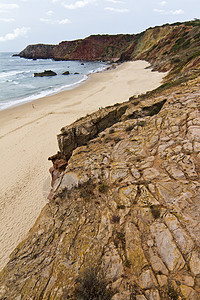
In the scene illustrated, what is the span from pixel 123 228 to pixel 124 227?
5 cm

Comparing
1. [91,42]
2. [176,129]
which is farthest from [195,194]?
[91,42]

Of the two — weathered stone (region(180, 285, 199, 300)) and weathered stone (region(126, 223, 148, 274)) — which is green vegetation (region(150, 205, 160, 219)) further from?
weathered stone (region(180, 285, 199, 300))

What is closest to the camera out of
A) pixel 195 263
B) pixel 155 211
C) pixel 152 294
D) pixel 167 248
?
pixel 152 294

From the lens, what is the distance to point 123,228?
490 cm

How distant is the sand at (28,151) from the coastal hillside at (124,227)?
4966 mm

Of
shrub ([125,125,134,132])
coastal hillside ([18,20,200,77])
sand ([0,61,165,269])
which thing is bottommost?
sand ([0,61,165,269])

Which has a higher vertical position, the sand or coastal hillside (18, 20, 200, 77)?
coastal hillside (18, 20, 200, 77)

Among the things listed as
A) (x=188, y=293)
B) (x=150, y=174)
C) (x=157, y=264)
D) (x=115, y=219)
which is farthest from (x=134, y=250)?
(x=150, y=174)

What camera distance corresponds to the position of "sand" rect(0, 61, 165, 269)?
9.80m

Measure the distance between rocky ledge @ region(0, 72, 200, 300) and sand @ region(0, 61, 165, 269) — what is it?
16.4 ft

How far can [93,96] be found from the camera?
30469mm

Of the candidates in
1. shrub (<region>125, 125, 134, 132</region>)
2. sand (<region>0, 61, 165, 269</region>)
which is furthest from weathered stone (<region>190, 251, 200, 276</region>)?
sand (<region>0, 61, 165, 269</region>)

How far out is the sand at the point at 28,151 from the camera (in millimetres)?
9797

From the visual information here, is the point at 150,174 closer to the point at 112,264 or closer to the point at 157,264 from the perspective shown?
the point at 157,264
